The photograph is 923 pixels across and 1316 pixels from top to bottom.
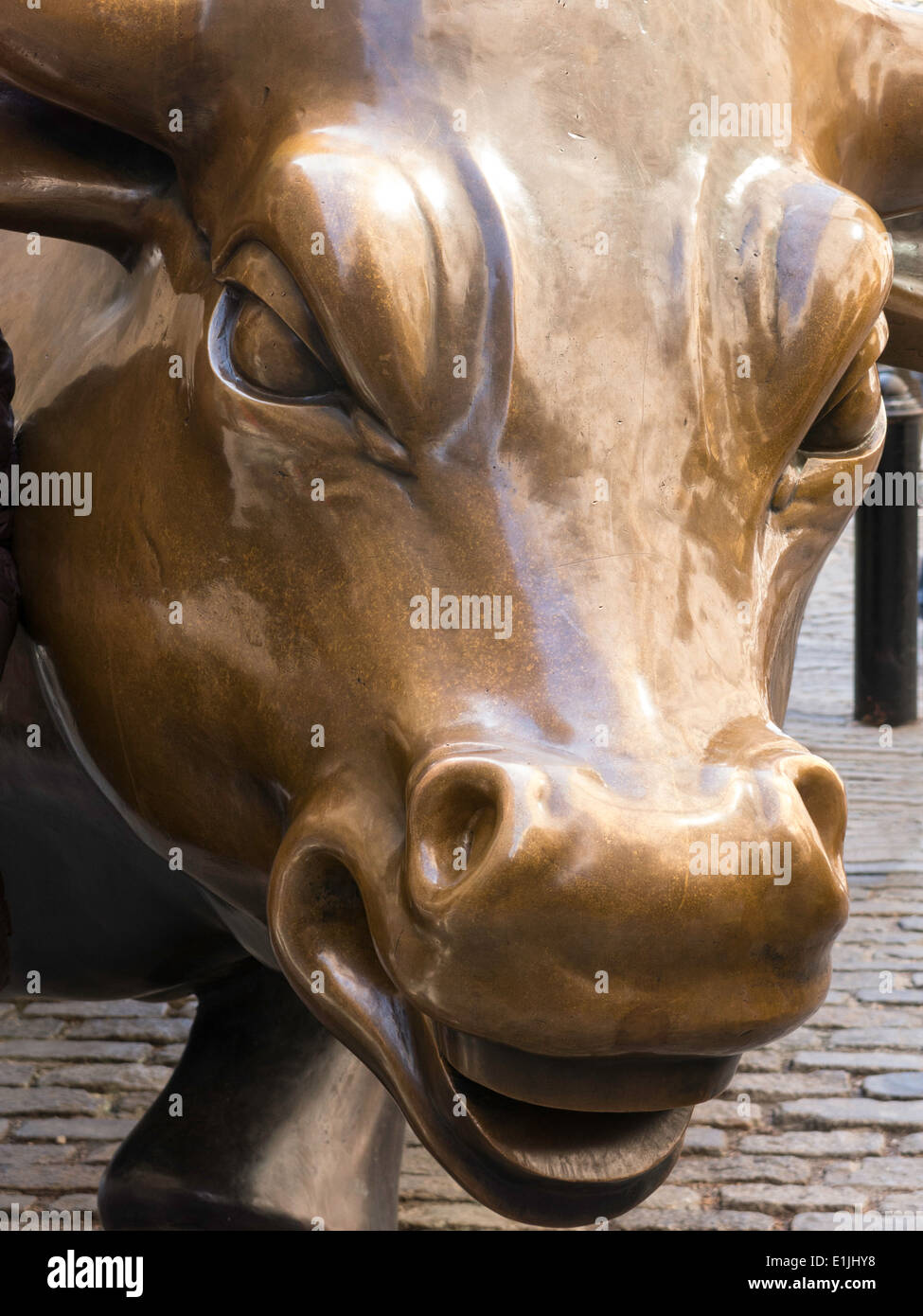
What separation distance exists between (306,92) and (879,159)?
2.61 ft

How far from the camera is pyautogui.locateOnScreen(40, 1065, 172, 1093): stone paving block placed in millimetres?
4105

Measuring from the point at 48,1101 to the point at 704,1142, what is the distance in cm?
150

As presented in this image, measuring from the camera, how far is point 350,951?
6.19 feet

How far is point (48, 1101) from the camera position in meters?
4.02

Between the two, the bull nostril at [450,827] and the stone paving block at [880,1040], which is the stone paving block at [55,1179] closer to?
the stone paving block at [880,1040]

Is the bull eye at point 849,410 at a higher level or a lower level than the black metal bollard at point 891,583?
higher

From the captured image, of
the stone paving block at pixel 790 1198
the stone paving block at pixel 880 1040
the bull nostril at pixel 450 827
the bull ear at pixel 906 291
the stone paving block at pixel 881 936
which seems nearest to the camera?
the bull nostril at pixel 450 827

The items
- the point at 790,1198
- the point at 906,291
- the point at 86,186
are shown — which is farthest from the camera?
the point at 790,1198

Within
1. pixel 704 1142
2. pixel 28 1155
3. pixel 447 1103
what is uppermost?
pixel 447 1103

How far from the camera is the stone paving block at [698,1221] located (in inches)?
132

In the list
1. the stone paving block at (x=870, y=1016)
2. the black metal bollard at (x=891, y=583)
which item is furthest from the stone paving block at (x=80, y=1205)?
the black metal bollard at (x=891, y=583)

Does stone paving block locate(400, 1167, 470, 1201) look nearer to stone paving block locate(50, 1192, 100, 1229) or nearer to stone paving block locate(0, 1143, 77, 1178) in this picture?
stone paving block locate(50, 1192, 100, 1229)

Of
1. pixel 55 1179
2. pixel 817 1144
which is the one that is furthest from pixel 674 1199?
pixel 55 1179

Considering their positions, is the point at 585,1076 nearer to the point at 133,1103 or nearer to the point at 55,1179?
the point at 55,1179
